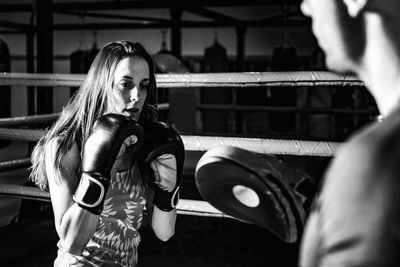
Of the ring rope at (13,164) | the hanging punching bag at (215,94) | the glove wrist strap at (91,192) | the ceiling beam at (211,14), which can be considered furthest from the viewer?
the hanging punching bag at (215,94)

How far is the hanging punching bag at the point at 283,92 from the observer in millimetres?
5055

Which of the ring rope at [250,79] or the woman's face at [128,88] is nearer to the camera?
the woman's face at [128,88]

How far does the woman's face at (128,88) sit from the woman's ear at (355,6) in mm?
855

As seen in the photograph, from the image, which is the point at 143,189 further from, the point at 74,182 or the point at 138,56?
the point at 138,56

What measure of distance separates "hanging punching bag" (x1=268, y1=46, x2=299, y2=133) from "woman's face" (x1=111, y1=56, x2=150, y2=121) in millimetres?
3752

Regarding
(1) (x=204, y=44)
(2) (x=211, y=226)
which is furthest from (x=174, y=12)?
(1) (x=204, y=44)

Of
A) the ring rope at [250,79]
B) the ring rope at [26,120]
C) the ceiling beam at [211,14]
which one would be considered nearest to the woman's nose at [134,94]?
the ring rope at [250,79]

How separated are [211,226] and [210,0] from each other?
1.66m

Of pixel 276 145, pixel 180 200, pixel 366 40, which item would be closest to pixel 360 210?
pixel 366 40

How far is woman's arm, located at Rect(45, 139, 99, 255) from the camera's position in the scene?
114cm

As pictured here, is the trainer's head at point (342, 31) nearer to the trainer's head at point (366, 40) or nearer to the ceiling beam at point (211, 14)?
the trainer's head at point (366, 40)

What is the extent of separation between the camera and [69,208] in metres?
1.19

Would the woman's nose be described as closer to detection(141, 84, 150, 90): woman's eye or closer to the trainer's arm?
detection(141, 84, 150, 90): woman's eye

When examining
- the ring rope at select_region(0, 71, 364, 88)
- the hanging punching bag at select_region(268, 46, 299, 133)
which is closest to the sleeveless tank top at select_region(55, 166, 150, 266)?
the ring rope at select_region(0, 71, 364, 88)
